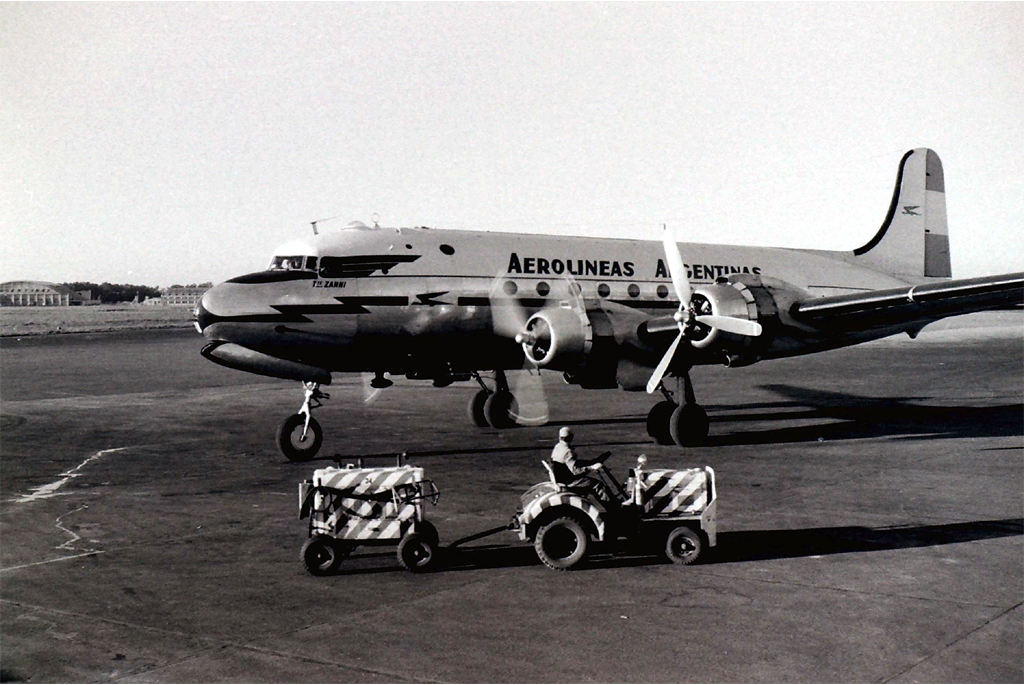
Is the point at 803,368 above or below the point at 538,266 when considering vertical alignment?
below

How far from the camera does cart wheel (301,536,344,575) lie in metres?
10.2

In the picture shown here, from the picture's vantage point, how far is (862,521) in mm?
12531

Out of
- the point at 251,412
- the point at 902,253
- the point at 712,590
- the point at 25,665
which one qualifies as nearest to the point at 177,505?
the point at 25,665

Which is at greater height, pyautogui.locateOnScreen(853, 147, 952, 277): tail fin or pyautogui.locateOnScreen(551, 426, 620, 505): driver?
pyautogui.locateOnScreen(853, 147, 952, 277): tail fin

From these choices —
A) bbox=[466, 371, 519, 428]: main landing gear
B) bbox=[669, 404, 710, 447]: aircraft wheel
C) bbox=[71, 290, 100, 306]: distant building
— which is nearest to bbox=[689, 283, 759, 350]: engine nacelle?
bbox=[669, 404, 710, 447]: aircraft wheel

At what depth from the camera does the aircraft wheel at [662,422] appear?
19.8 meters

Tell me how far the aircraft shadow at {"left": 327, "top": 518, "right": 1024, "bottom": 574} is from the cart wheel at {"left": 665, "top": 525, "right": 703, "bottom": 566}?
0.51 feet

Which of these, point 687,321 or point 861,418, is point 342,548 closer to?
point 687,321

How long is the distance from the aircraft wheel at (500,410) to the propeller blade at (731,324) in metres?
7.29

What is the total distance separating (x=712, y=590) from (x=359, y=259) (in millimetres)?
11969

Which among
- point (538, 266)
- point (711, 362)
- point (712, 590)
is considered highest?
point (538, 266)

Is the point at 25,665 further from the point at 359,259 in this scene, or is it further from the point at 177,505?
the point at 359,259

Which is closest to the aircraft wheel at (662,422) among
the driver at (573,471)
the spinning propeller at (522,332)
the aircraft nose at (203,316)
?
the spinning propeller at (522,332)

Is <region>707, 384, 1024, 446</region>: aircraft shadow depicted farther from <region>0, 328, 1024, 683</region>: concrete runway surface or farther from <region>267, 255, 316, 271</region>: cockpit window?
<region>267, 255, 316, 271</region>: cockpit window
